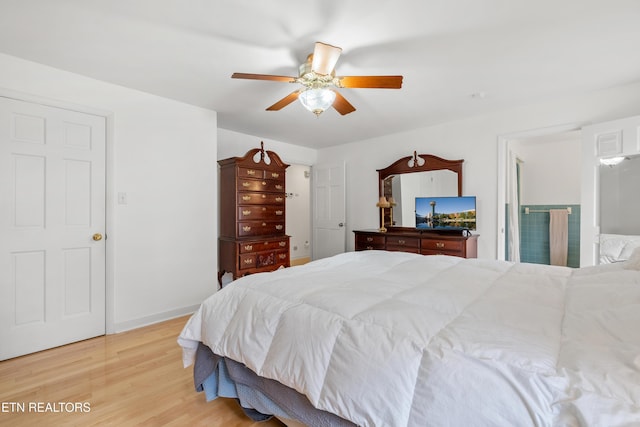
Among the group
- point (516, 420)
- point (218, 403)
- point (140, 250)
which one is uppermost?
point (140, 250)

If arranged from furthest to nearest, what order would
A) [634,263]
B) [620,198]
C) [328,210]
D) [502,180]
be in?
[328,210] < [502,180] < [620,198] < [634,263]

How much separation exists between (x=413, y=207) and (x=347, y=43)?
9.11 feet

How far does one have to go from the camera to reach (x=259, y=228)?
13.1 ft

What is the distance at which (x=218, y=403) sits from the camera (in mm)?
1740

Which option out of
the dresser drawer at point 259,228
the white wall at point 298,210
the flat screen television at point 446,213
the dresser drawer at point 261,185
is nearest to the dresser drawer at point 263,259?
the dresser drawer at point 259,228

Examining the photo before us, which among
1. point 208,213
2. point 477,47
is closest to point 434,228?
point 477,47

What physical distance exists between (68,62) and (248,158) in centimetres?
190

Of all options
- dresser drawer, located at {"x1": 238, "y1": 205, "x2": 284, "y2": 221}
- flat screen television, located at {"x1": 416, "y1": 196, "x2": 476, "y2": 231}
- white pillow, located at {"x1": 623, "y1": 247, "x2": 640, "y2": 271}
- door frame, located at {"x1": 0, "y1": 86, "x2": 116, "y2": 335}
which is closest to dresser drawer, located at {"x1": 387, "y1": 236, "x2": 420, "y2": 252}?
flat screen television, located at {"x1": 416, "y1": 196, "x2": 476, "y2": 231}

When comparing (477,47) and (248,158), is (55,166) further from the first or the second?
(477,47)

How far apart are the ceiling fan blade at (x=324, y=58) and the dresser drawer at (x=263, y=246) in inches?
92.2

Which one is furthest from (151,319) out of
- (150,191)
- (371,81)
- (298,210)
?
(298,210)

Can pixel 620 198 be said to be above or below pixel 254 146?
below

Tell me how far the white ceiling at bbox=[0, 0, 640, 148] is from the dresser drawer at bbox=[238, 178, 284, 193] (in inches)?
42.3

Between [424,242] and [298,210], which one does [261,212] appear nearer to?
[424,242]
